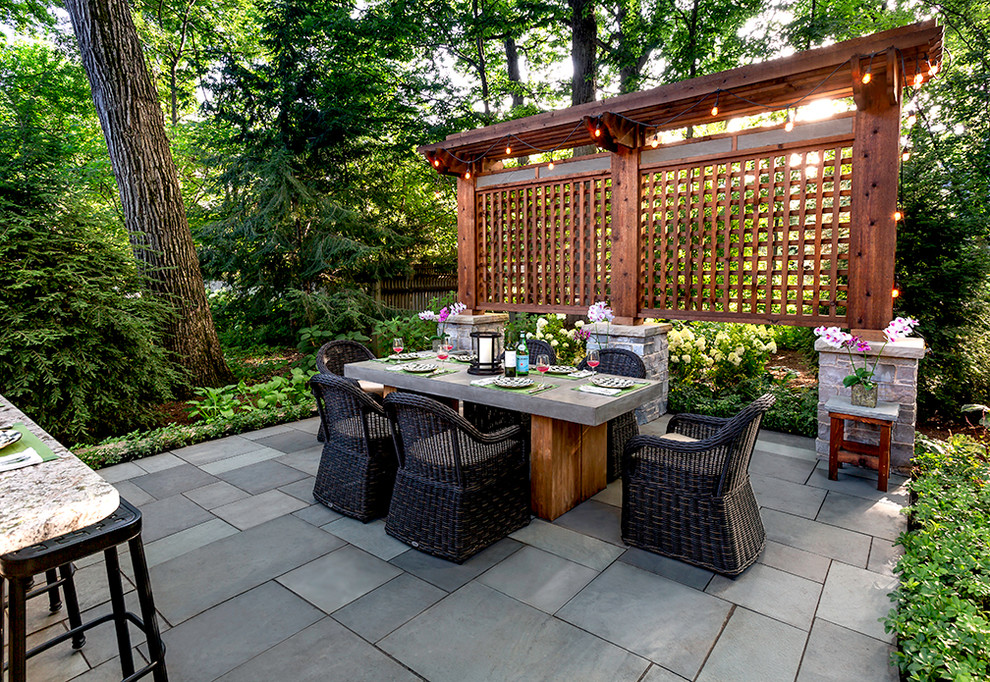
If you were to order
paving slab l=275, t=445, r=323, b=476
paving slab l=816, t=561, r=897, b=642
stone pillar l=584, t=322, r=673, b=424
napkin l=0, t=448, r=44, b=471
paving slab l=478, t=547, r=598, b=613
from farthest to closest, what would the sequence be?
stone pillar l=584, t=322, r=673, b=424 < paving slab l=275, t=445, r=323, b=476 < paving slab l=478, t=547, r=598, b=613 < paving slab l=816, t=561, r=897, b=642 < napkin l=0, t=448, r=44, b=471

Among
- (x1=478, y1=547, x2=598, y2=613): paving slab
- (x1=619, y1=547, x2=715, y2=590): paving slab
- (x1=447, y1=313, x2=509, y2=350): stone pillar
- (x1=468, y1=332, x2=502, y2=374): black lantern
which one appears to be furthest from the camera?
(x1=447, y1=313, x2=509, y2=350): stone pillar

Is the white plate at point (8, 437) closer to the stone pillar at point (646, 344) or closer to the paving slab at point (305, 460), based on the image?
the paving slab at point (305, 460)

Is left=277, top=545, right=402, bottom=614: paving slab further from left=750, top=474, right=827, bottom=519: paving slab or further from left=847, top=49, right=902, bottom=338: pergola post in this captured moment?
left=847, top=49, right=902, bottom=338: pergola post

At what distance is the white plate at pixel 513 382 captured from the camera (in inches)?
117

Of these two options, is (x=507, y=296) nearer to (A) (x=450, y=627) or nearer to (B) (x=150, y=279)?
(B) (x=150, y=279)

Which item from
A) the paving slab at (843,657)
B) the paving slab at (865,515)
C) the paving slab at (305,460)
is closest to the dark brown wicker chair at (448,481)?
the paving slab at (305,460)

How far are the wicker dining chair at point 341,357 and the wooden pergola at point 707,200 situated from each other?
1.76 metres

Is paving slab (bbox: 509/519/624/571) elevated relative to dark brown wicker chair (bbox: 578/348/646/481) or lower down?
lower down

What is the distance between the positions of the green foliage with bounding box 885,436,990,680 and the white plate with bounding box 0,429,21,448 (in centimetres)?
276

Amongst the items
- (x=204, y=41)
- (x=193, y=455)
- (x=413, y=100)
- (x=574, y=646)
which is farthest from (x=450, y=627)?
(x=204, y=41)

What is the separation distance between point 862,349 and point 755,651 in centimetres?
249

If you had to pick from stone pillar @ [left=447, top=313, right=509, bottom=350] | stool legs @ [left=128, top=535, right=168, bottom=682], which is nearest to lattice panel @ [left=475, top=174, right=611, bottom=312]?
stone pillar @ [left=447, top=313, right=509, bottom=350]

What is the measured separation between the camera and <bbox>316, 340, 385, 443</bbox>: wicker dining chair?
4.16 meters

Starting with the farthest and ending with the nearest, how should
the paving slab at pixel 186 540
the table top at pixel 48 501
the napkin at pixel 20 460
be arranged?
the paving slab at pixel 186 540
the napkin at pixel 20 460
the table top at pixel 48 501
